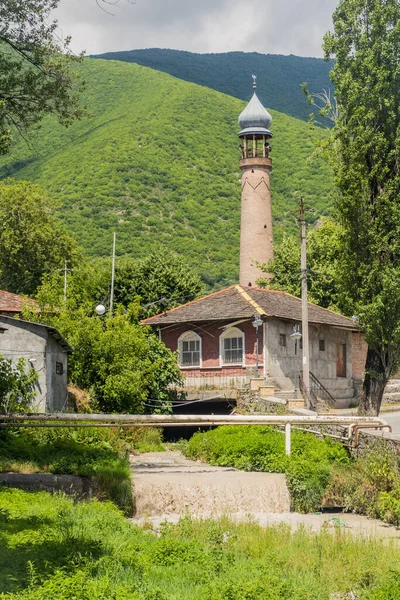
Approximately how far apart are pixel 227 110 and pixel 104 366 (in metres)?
98.8

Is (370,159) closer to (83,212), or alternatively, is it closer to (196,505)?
(196,505)

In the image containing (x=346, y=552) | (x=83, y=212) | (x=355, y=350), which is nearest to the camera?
(x=346, y=552)

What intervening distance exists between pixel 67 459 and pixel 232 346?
23416 mm

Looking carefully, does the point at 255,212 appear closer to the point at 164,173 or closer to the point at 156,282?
the point at 156,282

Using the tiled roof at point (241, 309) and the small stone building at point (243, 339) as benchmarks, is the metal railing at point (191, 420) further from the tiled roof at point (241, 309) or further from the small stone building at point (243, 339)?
the tiled roof at point (241, 309)

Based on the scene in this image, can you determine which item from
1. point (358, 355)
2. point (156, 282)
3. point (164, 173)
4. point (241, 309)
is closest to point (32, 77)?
point (241, 309)

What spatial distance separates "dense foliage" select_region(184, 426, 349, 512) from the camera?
1772cm

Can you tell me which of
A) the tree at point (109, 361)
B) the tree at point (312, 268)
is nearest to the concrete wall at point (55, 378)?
the tree at point (109, 361)

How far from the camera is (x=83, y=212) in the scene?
90.8m

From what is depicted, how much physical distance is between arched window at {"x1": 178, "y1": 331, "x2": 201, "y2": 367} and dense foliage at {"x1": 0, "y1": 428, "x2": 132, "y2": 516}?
20.8 m

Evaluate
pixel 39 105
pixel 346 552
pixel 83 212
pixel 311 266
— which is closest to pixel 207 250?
pixel 83 212

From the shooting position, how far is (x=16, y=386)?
24547 mm

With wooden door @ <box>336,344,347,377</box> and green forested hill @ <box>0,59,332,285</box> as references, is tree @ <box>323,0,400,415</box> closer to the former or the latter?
wooden door @ <box>336,344,347,377</box>

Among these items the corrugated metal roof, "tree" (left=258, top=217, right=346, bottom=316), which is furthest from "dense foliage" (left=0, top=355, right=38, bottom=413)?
the corrugated metal roof
